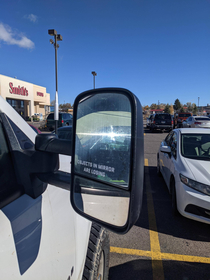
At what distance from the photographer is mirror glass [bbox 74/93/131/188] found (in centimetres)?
82

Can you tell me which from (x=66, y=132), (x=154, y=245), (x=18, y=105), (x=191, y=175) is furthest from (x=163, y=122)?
(x=18, y=105)

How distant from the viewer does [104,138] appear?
0.91 meters

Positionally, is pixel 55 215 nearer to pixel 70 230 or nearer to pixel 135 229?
pixel 70 230

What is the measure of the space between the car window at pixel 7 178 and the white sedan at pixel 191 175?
Result: 283cm

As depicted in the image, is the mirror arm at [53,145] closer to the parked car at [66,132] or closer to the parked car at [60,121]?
the parked car at [66,132]

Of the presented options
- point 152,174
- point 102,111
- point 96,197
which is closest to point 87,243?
point 96,197

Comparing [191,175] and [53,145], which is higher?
[53,145]

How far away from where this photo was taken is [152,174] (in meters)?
6.58

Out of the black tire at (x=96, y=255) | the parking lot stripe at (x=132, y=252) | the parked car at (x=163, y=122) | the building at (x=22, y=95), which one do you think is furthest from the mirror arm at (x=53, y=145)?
the building at (x=22, y=95)

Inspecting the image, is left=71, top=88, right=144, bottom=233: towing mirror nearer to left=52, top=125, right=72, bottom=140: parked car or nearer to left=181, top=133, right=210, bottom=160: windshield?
left=52, top=125, right=72, bottom=140: parked car

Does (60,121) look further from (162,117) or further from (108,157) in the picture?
(108,157)

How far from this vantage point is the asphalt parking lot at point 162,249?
2475mm

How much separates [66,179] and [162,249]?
2.52 metres

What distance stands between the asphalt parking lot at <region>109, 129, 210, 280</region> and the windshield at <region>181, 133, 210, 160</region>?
1.21 metres
